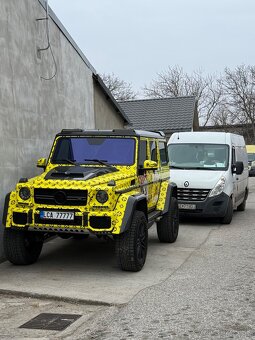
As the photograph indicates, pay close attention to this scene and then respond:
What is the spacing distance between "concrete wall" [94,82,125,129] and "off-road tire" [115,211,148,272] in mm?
7156

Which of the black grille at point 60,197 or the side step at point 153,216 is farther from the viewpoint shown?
the side step at point 153,216

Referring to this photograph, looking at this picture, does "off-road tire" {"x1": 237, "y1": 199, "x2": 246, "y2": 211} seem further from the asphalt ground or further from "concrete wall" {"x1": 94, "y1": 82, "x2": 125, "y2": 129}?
the asphalt ground

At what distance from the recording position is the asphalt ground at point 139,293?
4613mm

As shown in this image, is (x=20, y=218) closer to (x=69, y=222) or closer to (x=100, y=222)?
(x=69, y=222)

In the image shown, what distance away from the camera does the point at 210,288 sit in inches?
236

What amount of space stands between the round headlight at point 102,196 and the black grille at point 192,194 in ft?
17.5

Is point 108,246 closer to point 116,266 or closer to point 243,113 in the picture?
point 116,266

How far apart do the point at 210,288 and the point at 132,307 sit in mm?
1235

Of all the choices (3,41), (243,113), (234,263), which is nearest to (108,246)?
(234,263)

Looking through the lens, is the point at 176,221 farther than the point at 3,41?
Yes

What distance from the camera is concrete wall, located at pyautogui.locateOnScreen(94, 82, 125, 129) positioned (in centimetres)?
1374

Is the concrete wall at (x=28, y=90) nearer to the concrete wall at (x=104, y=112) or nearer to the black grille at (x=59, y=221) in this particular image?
the black grille at (x=59, y=221)

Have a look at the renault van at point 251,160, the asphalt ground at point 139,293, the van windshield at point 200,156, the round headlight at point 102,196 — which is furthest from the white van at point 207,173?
the renault van at point 251,160

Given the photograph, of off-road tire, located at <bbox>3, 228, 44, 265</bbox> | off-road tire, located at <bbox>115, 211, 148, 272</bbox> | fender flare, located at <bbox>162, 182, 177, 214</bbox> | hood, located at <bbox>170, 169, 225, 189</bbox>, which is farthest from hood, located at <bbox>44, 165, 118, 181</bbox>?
hood, located at <bbox>170, 169, 225, 189</bbox>
